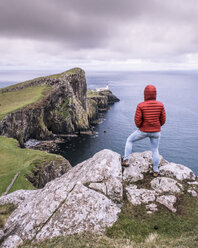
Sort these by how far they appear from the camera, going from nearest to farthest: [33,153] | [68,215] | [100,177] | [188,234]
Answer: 1. [188,234]
2. [68,215]
3. [100,177]
4. [33,153]

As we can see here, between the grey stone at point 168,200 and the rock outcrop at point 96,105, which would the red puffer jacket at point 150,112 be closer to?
the grey stone at point 168,200

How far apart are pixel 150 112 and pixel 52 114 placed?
8544 cm

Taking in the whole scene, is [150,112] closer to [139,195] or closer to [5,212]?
[139,195]

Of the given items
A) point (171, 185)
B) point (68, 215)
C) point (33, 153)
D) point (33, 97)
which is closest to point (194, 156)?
point (33, 153)

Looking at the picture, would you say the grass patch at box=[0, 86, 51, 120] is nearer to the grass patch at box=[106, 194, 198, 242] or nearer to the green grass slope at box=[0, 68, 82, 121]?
the green grass slope at box=[0, 68, 82, 121]

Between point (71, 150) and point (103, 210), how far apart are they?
65435mm

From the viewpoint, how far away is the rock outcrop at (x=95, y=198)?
8.99 metres

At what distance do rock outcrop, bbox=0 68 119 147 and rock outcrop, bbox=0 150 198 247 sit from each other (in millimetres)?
59168

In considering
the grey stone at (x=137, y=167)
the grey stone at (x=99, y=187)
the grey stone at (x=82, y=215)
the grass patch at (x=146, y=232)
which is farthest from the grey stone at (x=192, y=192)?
the grey stone at (x=99, y=187)

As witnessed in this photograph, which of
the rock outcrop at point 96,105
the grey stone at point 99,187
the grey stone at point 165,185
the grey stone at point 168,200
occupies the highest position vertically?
the grey stone at point 99,187

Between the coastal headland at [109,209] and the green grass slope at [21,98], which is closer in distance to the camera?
the coastal headland at [109,209]

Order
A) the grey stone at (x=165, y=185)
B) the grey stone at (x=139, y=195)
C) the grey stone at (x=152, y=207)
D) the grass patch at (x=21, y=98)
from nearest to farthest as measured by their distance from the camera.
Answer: the grey stone at (x=152, y=207) < the grey stone at (x=139, y=195) < the grey stone at (x=165, y=185) < the grass patch at (x=21, y=98)

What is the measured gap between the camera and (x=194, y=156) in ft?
214

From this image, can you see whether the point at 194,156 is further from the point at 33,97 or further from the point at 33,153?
the point at 33,97
